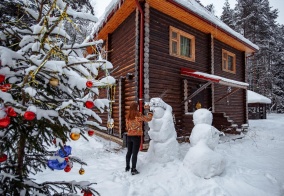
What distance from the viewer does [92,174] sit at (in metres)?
4.54

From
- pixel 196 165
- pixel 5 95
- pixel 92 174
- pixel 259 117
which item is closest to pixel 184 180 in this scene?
pixel 196 165

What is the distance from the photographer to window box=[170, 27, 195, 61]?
8656mm

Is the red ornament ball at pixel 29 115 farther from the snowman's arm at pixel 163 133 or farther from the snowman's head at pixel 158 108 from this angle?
the snowman's head at pixel 158 108

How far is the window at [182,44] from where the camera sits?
866 cm

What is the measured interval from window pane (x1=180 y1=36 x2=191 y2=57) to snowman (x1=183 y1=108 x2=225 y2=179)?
198 inches

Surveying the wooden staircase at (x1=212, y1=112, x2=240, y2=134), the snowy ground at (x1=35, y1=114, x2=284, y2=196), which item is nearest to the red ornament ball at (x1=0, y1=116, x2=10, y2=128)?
the snowy ground at (x1=35, y1=114, x2=284, y2=196)

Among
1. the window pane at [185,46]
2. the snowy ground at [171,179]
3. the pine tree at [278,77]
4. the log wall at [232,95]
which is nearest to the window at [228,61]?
the log wall at [232,95]

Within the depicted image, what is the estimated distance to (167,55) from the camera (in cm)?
827

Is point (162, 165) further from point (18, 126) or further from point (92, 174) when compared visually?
point (18, 126)

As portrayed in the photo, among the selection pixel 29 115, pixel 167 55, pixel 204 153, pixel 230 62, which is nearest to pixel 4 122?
pixel 29 115

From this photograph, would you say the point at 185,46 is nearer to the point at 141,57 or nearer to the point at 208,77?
the point at 208,77

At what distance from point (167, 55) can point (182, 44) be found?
1.51m

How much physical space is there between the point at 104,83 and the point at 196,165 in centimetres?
367

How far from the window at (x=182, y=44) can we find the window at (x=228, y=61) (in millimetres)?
3362
